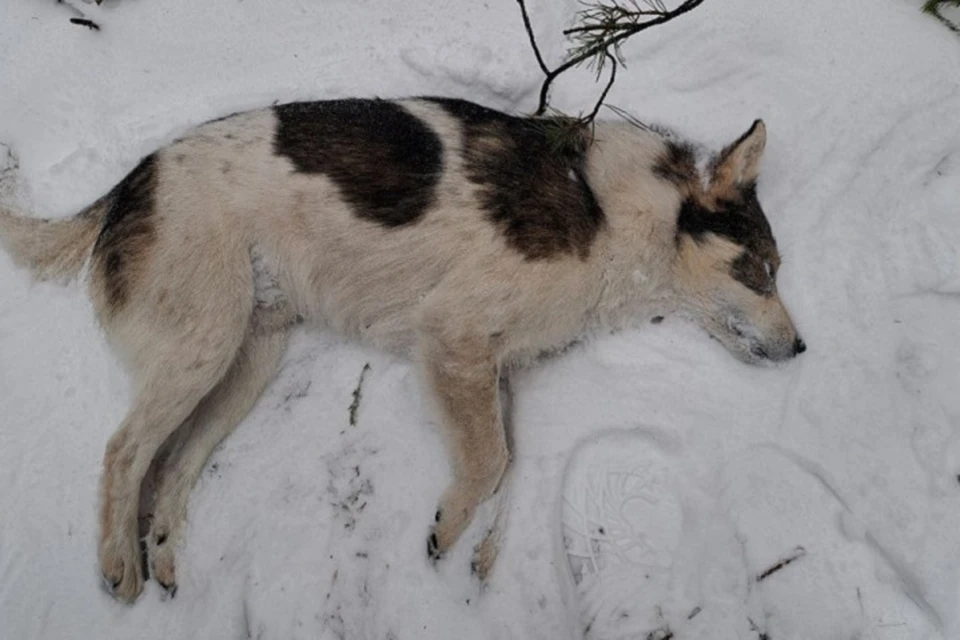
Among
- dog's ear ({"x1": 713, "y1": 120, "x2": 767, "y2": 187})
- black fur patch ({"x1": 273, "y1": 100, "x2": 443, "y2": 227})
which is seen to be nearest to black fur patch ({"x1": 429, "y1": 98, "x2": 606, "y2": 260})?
black fur patch ({"x1": 273, "y1": 100, "x2": 443, "y2": 227})

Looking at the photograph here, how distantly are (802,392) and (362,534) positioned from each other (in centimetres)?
238

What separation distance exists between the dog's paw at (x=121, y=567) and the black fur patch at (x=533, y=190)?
2298mm

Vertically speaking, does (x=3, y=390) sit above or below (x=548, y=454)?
below

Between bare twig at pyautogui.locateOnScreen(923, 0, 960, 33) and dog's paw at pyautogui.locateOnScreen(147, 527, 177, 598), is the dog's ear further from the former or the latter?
dog's paw at pyautogui.locateOnScreen(147, 527, 177, 598)

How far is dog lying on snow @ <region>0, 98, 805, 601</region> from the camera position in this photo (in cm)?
362

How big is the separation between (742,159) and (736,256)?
0.46 m

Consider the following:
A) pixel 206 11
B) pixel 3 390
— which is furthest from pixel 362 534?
pixel 206 11

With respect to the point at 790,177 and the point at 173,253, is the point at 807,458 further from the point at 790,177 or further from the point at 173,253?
the point at 173,253

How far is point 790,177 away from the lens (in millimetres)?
4434

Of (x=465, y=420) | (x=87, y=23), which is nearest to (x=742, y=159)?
(x=465, y=420)

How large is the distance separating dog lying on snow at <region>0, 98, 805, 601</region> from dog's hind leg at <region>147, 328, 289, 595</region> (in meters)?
0.01

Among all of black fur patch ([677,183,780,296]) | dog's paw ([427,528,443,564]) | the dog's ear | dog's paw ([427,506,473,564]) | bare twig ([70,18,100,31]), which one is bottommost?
dog's paw ([427,528,443,564])

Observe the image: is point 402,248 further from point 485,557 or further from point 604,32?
point 485,557

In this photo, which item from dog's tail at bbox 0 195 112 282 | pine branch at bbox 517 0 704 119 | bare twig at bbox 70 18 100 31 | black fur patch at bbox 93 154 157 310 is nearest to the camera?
pine branch at bbox 517 0 704 119
